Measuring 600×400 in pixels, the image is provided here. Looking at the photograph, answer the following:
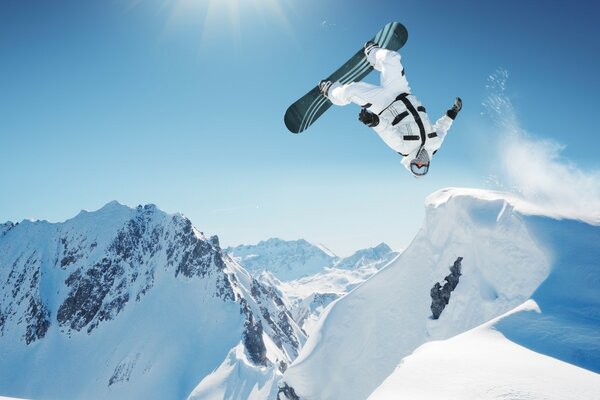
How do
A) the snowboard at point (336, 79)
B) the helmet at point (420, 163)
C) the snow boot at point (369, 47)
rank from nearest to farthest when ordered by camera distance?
1. the helmet at point (420, 163)
2. the snow boot at point (369, 47)
3. the snowboard at point (336, 79)

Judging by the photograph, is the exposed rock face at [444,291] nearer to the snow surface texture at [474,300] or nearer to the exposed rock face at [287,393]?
the snow surface texture at [474,300]

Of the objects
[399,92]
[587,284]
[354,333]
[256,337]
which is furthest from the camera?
[256,337]

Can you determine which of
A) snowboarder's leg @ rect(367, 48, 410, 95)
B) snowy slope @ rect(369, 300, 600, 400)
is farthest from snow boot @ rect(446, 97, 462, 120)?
snowy slope @ rect(369, 300, 600, 400)

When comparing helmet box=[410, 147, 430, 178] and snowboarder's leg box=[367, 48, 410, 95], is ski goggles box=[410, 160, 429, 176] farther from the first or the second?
snowboarder's leg box=[367, 48, 410, 95]

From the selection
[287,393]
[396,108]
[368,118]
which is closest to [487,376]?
[368,118]

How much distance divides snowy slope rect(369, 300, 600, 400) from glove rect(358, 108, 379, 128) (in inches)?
182

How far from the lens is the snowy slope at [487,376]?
5383 millimetres

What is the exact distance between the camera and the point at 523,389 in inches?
211

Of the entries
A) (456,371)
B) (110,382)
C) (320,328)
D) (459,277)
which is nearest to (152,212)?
(110,382)

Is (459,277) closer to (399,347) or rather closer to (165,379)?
(399,347)

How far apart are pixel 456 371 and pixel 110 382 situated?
106 metres

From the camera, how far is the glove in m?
7.82

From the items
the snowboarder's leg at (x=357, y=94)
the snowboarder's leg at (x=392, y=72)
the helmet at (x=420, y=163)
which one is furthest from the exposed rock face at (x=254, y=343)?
the snowboarder's leg at (x=392, y=72)

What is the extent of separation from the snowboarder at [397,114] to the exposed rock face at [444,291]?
10.8 meters
